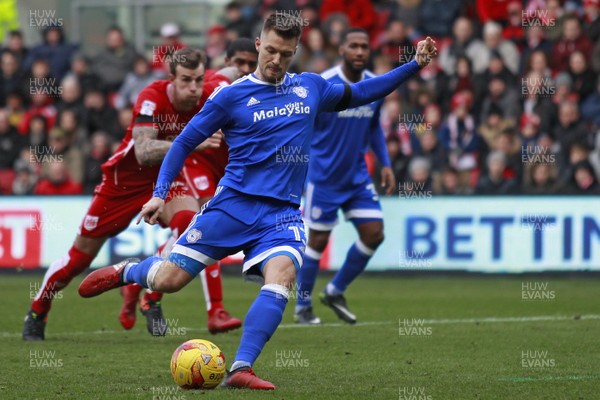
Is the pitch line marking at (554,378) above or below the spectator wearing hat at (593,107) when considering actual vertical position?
below

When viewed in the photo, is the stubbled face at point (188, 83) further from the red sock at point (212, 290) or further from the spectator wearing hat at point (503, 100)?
the spectator wearing hat at point (503, 100)

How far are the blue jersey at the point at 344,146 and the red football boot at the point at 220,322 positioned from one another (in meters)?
2.49

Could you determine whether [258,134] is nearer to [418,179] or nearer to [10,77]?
[418,179]

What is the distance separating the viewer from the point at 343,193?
12.5m

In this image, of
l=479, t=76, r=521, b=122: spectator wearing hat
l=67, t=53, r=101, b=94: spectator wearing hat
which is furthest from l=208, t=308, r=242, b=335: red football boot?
l=67, t=53, r=101, b=94: spectator wearing hat

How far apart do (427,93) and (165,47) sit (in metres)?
4.49

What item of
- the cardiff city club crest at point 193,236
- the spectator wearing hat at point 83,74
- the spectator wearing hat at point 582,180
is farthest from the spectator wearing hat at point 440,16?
the cardiff city club crest at point 193,236

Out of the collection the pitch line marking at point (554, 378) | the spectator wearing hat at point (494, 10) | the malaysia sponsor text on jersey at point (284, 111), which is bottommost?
the pitch line marking at point (554, 378)

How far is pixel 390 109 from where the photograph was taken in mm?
19219

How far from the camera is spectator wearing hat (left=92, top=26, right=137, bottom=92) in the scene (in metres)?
21.5

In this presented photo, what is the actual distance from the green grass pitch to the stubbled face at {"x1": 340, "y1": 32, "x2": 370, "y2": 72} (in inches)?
99.0

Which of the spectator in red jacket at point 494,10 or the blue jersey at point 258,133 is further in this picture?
the spectator in red jacket at point 494,10

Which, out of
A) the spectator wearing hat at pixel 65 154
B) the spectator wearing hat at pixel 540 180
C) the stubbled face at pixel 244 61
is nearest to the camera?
the stubbled face at pixel 244 61

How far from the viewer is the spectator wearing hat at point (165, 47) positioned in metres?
19.8
